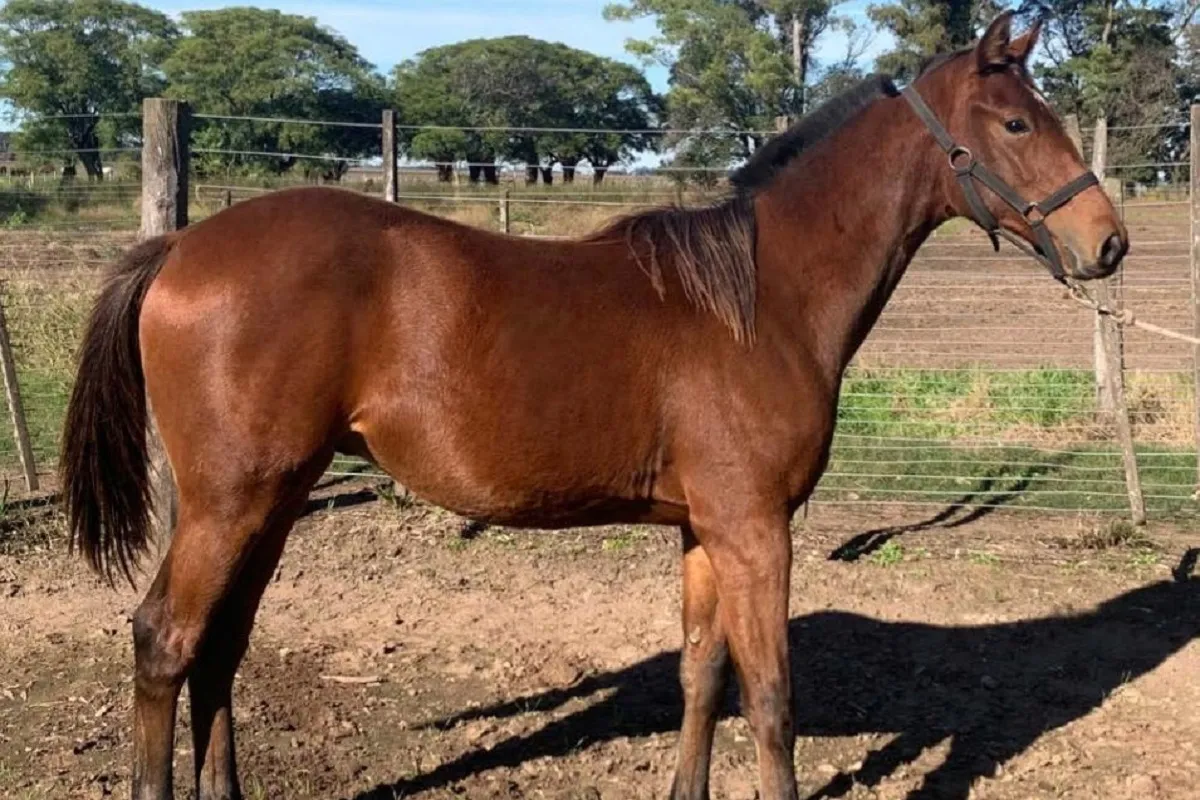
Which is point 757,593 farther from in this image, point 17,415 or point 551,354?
point 17,415

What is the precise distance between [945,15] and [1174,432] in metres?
32.0

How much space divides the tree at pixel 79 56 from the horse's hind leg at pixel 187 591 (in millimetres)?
43056

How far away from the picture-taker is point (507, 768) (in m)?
3.91

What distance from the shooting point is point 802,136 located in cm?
351

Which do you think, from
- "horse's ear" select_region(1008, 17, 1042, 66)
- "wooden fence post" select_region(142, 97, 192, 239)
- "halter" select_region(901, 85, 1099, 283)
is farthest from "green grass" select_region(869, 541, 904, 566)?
"wooden fence post" select_region(142, 97, 192, 239)

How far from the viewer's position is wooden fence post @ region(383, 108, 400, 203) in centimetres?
640

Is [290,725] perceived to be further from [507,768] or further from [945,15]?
[945,15]

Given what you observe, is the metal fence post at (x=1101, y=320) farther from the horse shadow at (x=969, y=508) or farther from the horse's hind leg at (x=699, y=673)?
the horse's hind leg at (x=699, y=673)

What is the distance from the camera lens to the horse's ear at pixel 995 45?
10.2 ft

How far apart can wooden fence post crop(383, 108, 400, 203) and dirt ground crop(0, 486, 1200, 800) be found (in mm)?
1971

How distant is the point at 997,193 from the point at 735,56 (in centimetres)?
4169

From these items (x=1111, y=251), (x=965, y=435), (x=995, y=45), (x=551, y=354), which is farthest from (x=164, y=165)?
(x=965, y=435)

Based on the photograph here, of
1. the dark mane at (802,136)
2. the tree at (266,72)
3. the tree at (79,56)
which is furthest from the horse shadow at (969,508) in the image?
the tree at (79,56)

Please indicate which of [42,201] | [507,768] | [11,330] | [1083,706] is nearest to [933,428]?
[1083,706]
